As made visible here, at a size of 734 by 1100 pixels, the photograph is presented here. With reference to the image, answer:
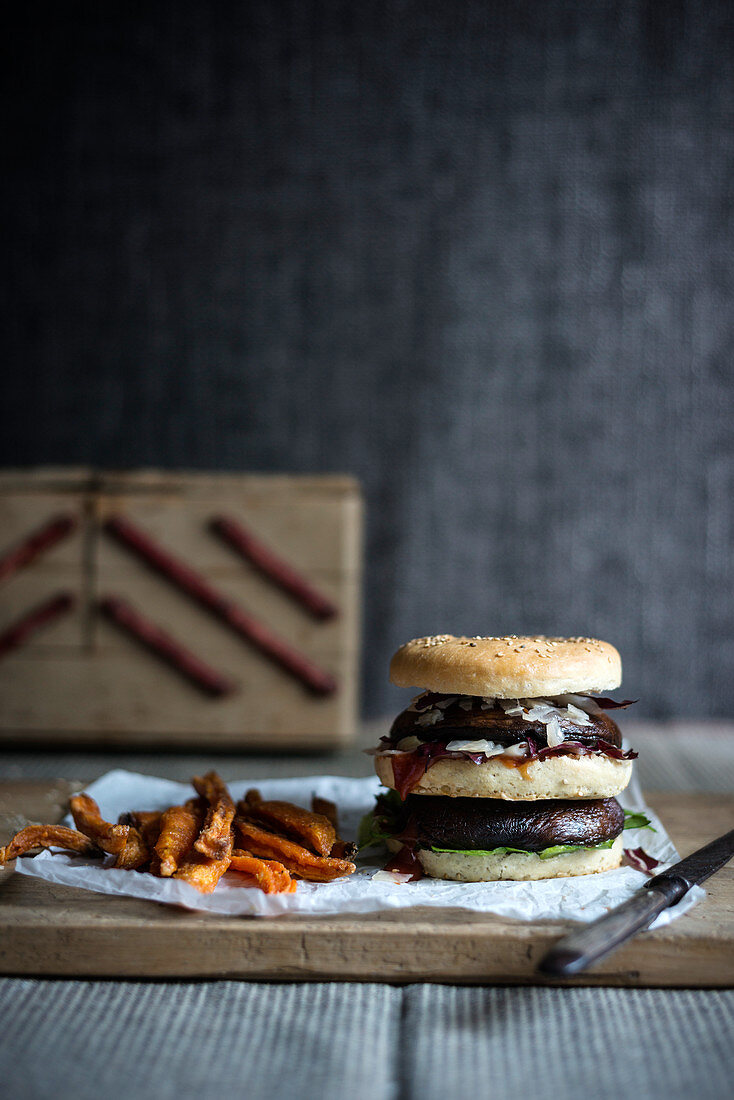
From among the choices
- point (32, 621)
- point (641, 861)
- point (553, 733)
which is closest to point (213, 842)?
point (553, 733)

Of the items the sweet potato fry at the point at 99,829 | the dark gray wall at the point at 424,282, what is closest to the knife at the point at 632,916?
the sweet potato fry at the point at 99,829

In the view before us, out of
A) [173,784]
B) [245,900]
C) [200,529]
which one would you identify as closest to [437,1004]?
[245,900]

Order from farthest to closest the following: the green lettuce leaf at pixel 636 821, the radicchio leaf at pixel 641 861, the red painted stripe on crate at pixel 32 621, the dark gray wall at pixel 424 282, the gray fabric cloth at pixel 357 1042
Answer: the dark gray wall at pixel 424 282 → the red painted stripe on crate at pixel 32 621 → the green lettuce leaf at pixel 636 821 → the radicchio leaf at pixel 641 861 → the gray fabric cloth at pixel 357 1042

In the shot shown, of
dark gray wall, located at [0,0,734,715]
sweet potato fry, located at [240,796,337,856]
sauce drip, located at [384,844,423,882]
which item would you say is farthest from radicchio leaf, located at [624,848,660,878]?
dark gray wall, located at [0,0,734,715]

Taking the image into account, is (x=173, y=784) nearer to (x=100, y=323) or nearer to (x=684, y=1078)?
(x=684, y=1078)

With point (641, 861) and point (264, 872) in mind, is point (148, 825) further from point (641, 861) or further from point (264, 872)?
point (641, 861)

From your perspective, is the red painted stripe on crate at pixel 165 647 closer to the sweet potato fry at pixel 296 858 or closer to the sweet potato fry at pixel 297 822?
the sweet potato fry at pixel 297 822
